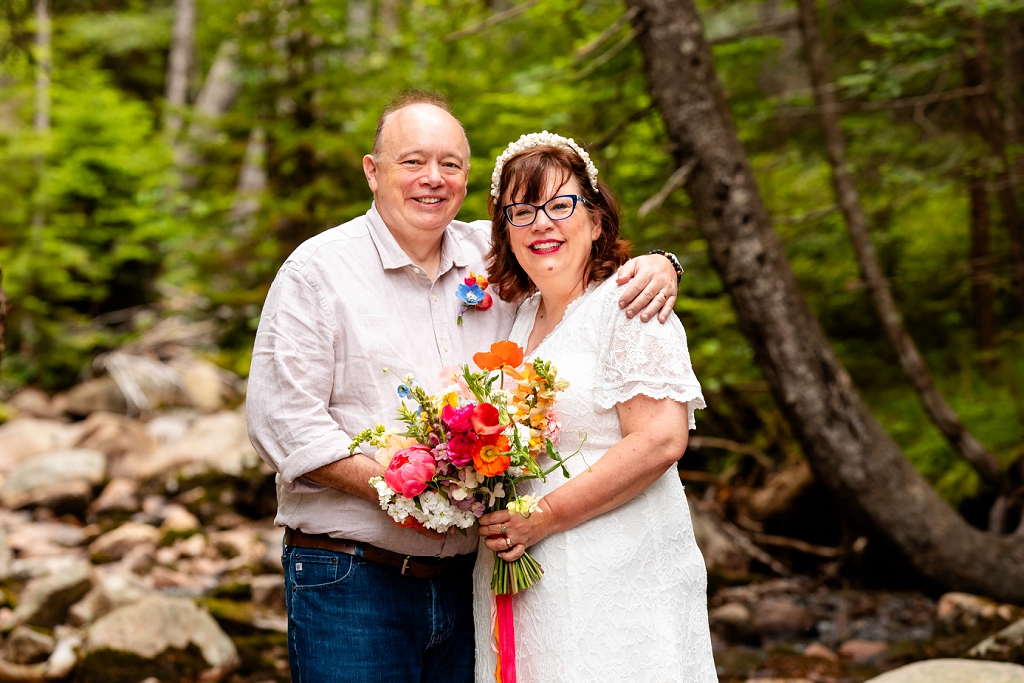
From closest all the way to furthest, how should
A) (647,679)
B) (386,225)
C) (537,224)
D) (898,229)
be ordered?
(647,679), (537,224), (386,225), (898,229)

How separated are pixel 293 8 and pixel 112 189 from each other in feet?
25.7

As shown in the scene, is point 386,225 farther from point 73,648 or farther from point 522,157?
point 73,648

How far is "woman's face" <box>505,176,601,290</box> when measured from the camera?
276 cm

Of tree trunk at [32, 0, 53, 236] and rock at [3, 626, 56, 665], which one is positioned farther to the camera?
tree trunk at [32, 0, 53, 236]

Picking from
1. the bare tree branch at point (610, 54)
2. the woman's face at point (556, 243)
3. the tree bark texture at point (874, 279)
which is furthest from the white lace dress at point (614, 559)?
the tree bark texture at point (874, 279)

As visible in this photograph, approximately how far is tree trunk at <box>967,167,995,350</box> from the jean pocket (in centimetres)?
617

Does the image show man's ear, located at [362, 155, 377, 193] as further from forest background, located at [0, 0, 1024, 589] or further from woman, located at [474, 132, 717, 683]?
forest background, located at [0, 0, 1024, 589]

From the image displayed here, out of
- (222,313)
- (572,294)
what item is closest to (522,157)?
(572,294)

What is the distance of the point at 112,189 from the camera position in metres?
14.4

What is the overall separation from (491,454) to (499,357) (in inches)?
11.1

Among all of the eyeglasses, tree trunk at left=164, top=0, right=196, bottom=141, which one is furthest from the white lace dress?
tree trunk at left=164, top=0, right=196, bottom=141

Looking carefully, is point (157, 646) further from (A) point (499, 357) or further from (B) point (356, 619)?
(A) point (499, 357)

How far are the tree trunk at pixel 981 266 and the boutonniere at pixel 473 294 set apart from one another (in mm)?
5515

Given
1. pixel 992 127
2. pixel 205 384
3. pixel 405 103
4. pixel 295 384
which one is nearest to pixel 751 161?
pixel 992 127
